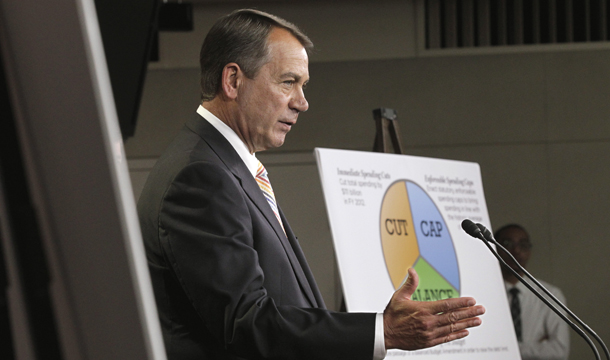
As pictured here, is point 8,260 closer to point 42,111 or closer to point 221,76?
point 42,111

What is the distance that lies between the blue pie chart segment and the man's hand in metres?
1.18

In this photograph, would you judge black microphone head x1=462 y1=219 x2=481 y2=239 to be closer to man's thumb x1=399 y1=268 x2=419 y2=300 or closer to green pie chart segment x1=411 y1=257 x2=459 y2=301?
man's thumb x1=399 y1=268 x2=419 y2=300

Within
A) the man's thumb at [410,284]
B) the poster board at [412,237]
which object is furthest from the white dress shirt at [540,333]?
the man's thumb at [410,284]

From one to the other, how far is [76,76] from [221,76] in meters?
1.49

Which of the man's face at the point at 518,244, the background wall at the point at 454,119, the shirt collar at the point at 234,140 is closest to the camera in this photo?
the shirt collar at the point at 234,140

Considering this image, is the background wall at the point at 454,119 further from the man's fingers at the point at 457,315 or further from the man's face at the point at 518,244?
the man's fingers at the point at 457,315

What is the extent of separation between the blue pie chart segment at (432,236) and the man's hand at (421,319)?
1180 millimetres

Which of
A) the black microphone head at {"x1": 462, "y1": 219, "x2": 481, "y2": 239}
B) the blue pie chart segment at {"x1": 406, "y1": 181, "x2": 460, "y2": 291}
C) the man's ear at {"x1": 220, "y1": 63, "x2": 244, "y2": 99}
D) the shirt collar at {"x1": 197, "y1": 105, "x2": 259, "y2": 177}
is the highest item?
the man's ear at {"x1": 220, "y1": 63, "x2": 244, "y2": 99}

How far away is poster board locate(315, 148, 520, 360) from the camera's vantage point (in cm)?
234

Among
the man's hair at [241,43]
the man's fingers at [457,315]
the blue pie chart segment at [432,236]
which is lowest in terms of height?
the blue pie chart segment at [432,236]

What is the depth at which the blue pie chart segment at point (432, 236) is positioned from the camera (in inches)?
103

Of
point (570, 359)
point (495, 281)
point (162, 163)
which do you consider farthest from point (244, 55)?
point (570, 359)

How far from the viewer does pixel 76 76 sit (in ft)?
0.90

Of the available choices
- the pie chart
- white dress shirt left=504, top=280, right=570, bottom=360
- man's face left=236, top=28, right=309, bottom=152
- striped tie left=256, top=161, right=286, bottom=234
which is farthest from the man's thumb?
white dress shirt left=504, top=280, right=570, bottom=360
